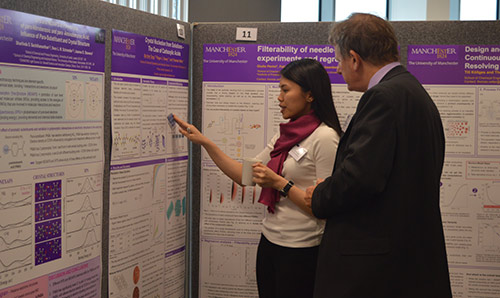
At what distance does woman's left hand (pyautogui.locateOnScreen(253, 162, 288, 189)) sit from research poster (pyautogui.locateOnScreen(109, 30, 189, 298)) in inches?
20.0

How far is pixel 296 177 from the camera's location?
188 cm

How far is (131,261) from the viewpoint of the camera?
6.63 feet

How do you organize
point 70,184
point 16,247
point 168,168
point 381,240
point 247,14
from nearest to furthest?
1. point 381,240
2. point 16,247
3. point 70,184
4. point 168,168
5. point 247,14

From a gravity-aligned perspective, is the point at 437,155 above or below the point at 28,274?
above

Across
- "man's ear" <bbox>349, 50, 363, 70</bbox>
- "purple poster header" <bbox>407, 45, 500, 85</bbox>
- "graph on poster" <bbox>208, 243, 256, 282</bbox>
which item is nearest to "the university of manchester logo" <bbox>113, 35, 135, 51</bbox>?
"man's ear" <bbox>349, 50, 363, 70</bbox>

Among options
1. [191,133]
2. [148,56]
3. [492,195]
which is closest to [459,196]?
[492,195]

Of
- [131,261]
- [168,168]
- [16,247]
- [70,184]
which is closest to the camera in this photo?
[16,247]

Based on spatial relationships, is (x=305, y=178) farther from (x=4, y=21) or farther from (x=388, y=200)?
(x=4, y=21)

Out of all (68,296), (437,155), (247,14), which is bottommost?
(68,296)

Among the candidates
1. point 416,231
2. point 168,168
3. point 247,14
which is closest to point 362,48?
point 416,231

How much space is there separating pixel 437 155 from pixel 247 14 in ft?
10.7

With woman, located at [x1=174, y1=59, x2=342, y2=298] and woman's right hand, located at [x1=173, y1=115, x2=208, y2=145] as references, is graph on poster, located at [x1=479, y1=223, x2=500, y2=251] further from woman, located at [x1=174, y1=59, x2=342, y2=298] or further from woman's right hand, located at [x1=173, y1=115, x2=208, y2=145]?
woman's right hand, located at [x1=173, y1=115, x2=208, y2=145]

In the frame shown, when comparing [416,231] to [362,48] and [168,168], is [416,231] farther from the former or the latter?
[168,168]

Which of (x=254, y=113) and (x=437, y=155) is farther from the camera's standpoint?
(x=254, y=113)
